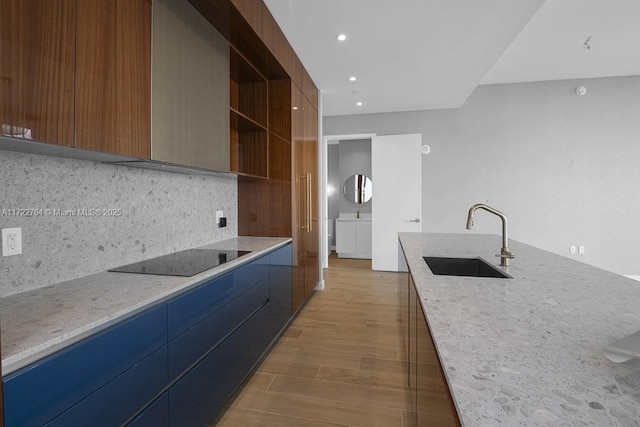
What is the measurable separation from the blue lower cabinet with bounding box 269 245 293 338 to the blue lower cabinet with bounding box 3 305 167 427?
1.27 m

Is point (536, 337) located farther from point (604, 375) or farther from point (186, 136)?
point (186, 136)

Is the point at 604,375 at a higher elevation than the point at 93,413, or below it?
higher

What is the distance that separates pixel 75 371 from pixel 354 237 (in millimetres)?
5593

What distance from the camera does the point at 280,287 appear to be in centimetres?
261

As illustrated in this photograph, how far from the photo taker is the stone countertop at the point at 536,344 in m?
0.48

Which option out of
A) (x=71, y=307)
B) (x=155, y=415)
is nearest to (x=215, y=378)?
(x=155, y=415)

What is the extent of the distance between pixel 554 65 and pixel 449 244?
368cm

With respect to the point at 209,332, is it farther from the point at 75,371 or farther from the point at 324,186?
the point at 324,186

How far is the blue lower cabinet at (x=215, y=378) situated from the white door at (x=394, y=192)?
3421 millimetres

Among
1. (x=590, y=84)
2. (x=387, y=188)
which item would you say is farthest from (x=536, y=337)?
(x=590, y=84)

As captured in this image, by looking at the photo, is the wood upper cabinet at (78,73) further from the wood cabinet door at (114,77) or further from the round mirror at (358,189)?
the round mirror at (358,189)

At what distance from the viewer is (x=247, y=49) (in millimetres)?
2383

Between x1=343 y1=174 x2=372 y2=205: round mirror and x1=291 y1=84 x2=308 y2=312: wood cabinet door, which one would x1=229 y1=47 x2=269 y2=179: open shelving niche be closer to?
x1=291 y1=84 x2=308 y2=312: wood cabinet door

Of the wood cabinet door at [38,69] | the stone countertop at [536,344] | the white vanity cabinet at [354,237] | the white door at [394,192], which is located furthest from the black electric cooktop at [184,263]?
the white vanity cabinet at [354,237]
